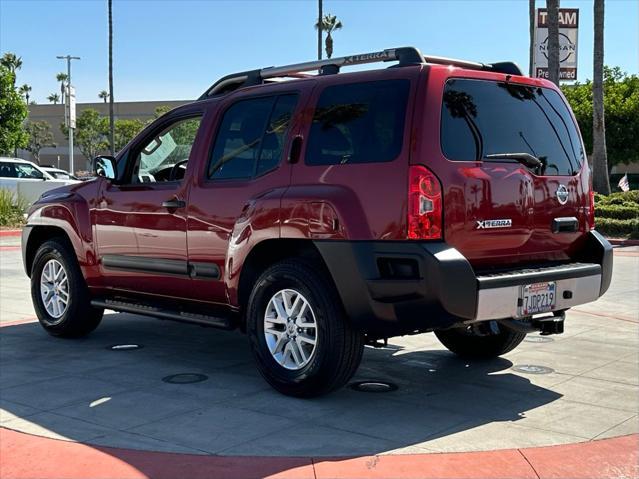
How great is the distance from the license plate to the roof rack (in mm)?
1570

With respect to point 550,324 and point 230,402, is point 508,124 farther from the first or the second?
point 230,402

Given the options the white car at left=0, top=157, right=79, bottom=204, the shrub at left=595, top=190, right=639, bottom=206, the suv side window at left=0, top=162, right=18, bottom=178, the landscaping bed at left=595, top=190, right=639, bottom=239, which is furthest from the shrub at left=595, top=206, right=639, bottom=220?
the suv side window at left=0, top=162, right=18, bottom=178

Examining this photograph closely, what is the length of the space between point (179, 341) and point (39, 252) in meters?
1.55

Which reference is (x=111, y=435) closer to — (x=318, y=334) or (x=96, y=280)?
(x=318, y=334)

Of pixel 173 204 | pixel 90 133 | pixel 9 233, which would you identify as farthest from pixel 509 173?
pixel 90 133

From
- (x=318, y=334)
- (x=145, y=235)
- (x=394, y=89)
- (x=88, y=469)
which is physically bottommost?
(x=88, y=469)

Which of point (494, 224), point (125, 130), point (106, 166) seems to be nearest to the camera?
point (494, 224)

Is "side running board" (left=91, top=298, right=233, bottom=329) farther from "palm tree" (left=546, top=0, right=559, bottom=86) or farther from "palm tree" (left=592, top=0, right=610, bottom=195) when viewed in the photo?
"palm tree" (left=592, top=0, right=610, bottom=195)

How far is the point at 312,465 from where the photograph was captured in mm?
4262

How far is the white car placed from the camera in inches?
988

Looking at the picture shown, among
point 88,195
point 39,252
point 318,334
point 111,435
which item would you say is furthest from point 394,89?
point 39,252

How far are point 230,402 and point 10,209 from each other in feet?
63.2

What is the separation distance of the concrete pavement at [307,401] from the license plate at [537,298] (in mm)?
660

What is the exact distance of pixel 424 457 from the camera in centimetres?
441
